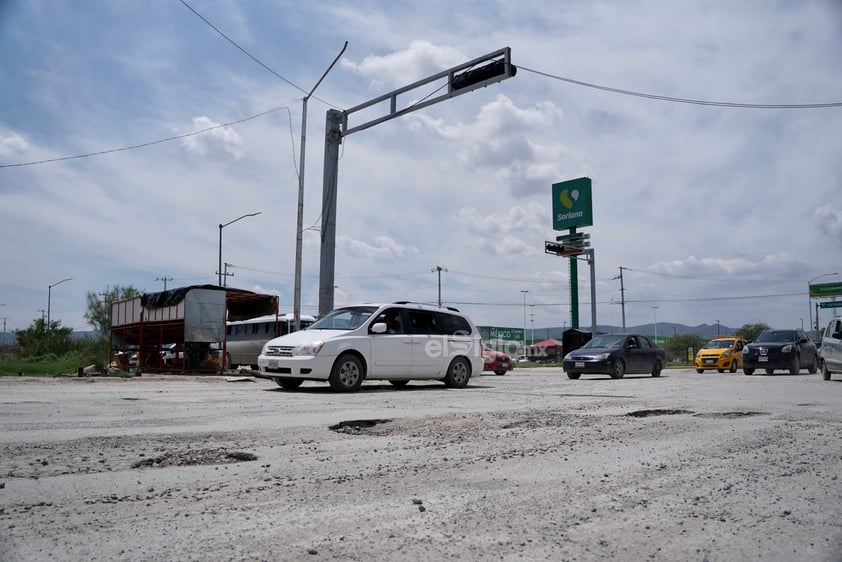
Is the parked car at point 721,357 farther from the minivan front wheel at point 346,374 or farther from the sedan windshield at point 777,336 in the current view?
the minivan front wheel at point 346,374

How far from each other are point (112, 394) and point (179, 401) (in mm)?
1845

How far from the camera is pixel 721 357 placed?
29141 millimetres

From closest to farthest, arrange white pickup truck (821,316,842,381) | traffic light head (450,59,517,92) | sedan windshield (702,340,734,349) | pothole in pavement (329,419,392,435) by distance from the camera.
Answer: pothole in pavement (329,419,392,435), traffic light head (450,59,517,92), white pickup truck (821,316,842,381), sedan windshield (702,340,734,349)

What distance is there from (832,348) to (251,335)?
24.8 metres

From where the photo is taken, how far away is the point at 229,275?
66562 millimetres

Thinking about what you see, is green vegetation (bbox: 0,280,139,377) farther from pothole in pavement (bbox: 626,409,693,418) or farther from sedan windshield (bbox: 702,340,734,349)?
sedan windshield (bbox: 702,340,734,349)

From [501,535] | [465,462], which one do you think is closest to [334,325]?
[465,462]

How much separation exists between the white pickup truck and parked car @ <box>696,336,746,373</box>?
1079cm

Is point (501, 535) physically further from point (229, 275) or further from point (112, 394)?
point (229, 275)

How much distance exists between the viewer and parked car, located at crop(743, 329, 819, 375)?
23.0m

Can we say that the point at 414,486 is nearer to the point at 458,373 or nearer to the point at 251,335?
the point at 458,373

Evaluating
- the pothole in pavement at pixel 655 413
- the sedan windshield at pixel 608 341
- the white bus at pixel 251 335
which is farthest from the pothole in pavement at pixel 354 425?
the white bus at pixel 251 335

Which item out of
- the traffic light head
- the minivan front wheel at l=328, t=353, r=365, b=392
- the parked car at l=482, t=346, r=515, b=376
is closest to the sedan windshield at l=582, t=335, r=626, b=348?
the parked car at l=482, t=346, r=515, b=376

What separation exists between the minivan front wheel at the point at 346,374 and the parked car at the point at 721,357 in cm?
2162
